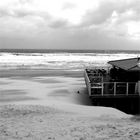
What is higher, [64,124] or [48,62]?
[48,62]

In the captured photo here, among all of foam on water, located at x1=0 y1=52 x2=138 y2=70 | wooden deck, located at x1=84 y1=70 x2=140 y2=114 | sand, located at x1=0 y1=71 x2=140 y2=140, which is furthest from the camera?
foam on water, located at x1=0 y1=52 x2=138 y2=70

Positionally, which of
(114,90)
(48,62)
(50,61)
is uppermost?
(50,61)

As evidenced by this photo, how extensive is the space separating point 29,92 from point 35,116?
7.60m

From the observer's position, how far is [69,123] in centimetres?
885

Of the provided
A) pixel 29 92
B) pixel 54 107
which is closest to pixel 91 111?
pixel 54 107

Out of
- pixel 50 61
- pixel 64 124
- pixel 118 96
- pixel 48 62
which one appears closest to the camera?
pixel 64 124

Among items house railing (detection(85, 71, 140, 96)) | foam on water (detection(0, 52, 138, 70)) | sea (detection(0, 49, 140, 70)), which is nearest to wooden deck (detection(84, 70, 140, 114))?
house railing (detection(85, 71, 140, 96))

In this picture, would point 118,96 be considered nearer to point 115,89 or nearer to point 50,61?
point 115,89

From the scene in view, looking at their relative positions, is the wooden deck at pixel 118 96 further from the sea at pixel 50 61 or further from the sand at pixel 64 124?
the sea at pixel 50 61

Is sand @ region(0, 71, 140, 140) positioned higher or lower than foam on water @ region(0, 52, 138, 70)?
lower

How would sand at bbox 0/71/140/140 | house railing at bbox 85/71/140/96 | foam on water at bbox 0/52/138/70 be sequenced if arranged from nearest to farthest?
sand at bbox 0/71/140/140 → house railing at bbox 85/71/140/96 → foam on water at bbox 0/52/138/70

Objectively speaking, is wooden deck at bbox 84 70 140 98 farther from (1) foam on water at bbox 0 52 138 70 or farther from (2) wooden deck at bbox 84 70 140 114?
(1) foam on water at bbox 0 52 138 70

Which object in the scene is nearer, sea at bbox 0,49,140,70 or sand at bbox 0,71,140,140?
sand at bbox 0,71,140,140

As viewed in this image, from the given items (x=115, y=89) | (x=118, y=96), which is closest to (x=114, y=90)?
(x=115, y=89)
